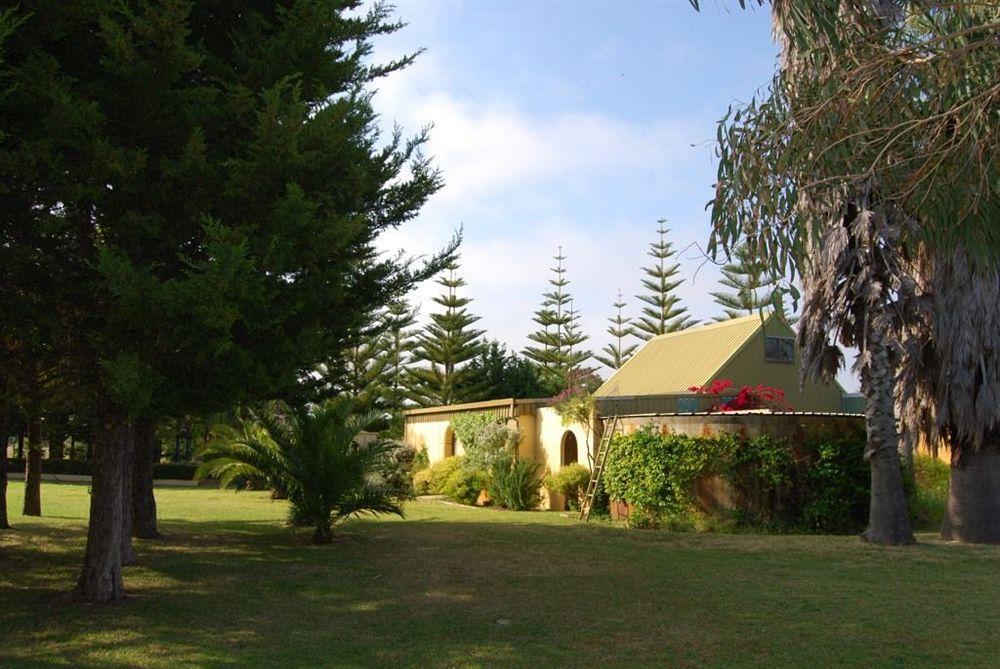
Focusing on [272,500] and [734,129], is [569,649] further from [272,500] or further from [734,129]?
[272,500]

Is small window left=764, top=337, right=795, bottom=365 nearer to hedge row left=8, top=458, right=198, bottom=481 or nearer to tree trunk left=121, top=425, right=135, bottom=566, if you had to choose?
tree trunk left=121, top=425, right=135, bottom=566

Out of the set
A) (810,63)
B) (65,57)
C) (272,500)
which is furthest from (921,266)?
(272,500)

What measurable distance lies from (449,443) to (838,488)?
12272 millimetres

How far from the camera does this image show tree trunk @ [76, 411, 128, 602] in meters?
7.60

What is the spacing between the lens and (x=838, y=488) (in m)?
13.7

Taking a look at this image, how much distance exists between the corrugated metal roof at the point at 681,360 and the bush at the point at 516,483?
6.50 meters

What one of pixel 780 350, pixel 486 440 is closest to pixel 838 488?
pixel 486 440

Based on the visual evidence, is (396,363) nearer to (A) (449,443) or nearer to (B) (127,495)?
(A) (449,443)

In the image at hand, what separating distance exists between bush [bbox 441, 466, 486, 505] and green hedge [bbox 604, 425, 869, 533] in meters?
6.08

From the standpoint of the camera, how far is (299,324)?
8.00 m

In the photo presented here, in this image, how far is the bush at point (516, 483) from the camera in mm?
18016

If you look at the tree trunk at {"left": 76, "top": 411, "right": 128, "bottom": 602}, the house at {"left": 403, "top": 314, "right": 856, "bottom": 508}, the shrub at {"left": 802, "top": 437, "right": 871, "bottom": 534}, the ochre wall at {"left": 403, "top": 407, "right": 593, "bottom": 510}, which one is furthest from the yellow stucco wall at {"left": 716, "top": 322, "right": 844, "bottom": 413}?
the tree trunk at {"left": 76, "top": 411, "right": 128, "bottom": 602}

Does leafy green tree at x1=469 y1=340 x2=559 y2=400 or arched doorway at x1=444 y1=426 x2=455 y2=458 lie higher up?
leafy green tree at x1=469 y1=340 x2=559 y2=400

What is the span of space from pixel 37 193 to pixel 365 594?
14.6 feet
